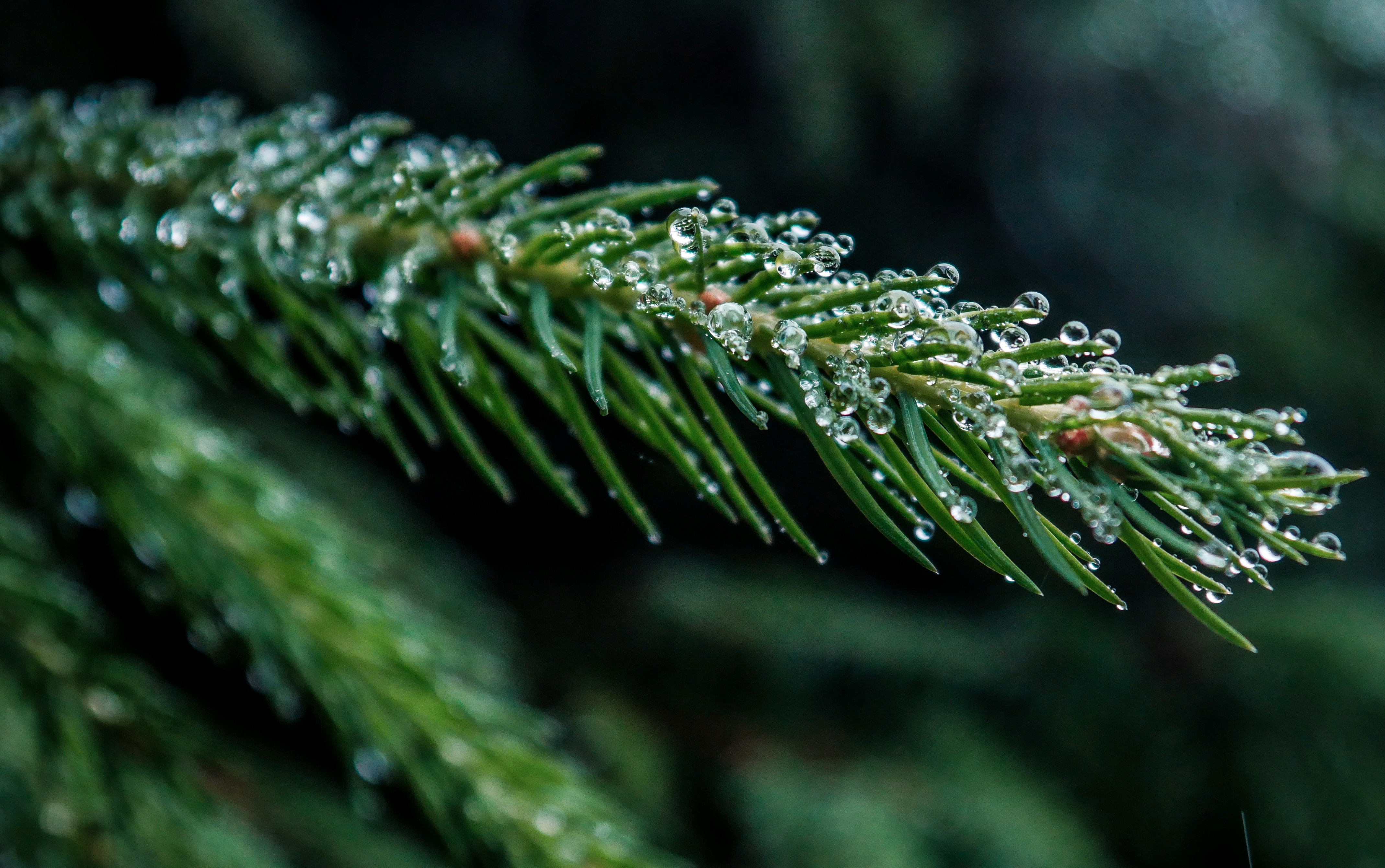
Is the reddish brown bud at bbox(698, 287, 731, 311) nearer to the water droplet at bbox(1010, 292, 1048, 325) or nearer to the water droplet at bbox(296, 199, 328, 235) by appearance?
the water droplet at bbox(1010, 292, 1048, 325)

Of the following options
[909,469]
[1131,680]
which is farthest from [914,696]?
[909,469]

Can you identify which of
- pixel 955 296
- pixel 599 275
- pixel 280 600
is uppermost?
pixel 955 296

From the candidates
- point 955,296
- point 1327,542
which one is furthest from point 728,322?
point 955,296

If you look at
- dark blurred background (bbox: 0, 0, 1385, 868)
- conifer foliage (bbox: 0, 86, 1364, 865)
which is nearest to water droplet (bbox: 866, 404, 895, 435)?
conifer foliage (bbox: 0, 86, 1364, 865)

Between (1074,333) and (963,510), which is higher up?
(1074,333)

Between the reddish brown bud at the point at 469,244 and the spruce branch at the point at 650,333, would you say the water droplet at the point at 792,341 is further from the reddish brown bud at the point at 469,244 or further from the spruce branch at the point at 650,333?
the reddish brown bud at the point at 469,244

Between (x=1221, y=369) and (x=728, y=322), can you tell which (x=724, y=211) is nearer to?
(x=728, y=322)

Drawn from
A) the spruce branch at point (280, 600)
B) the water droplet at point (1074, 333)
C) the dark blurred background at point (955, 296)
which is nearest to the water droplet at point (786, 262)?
the water droplet at point (1074, 333)
